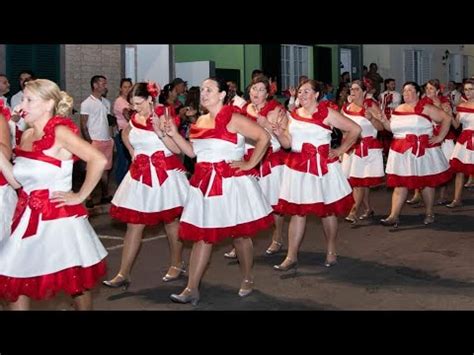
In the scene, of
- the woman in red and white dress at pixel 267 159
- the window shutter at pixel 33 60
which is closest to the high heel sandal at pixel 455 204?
the woman in red and white dress at pixel 267 159

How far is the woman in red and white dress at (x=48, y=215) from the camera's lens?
17.1ft

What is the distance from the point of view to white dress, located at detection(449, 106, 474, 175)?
12.0 m

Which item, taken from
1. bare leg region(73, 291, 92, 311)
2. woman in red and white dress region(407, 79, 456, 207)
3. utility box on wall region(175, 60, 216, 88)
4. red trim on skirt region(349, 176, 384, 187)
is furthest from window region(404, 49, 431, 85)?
bare leg region(73, 291, 92, 311)

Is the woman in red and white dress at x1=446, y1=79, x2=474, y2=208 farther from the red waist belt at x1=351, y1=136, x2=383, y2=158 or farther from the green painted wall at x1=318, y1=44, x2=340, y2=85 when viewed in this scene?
the green painted wall at x1=318, y1=44, x2=340, y2=85

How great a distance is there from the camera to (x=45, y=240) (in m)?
5.23

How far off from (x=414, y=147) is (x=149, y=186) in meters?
4.50

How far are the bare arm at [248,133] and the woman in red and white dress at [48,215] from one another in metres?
1.77

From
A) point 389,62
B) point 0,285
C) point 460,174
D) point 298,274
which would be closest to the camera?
point 0,285

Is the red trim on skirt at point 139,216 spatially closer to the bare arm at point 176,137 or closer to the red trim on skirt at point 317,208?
the bare arm at point 176,137
